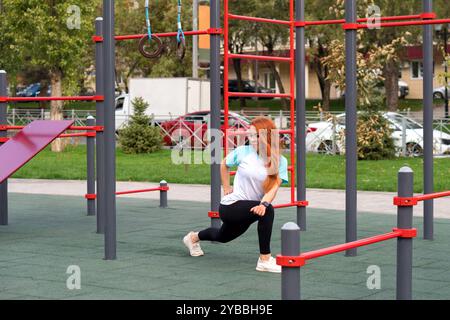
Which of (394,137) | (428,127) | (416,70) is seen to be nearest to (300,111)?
(428,127)

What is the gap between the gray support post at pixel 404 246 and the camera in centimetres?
580

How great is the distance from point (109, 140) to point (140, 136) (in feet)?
53.2

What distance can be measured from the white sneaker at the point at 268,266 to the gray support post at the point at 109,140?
1.46 meters

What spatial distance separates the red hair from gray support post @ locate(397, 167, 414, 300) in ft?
6.33

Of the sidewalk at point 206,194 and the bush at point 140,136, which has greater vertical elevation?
the bush at point 140,136

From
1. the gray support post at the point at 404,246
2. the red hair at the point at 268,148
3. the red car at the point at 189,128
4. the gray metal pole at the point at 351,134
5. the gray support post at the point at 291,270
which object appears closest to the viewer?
the gray support post at the point at 291,270

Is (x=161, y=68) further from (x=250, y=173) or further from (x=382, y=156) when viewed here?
(x=250, y=173)

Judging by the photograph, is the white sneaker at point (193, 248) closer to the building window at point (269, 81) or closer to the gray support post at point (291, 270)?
the gray support post at point (291, 270)

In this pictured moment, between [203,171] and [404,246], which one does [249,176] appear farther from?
[203,171]

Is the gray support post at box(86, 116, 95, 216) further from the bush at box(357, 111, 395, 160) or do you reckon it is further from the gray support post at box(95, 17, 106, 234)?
the bush at box(357, 111, 395, 160)

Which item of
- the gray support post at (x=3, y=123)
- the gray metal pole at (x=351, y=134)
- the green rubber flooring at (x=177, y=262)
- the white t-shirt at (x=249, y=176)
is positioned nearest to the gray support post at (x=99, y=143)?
the green rubber flooring at (x=177, y=262)

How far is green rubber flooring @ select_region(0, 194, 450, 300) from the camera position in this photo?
6.85m

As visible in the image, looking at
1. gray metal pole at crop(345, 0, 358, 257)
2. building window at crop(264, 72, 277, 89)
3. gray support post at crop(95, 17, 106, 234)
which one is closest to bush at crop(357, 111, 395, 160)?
gray support post at crop(95, 17, 106, 234)
